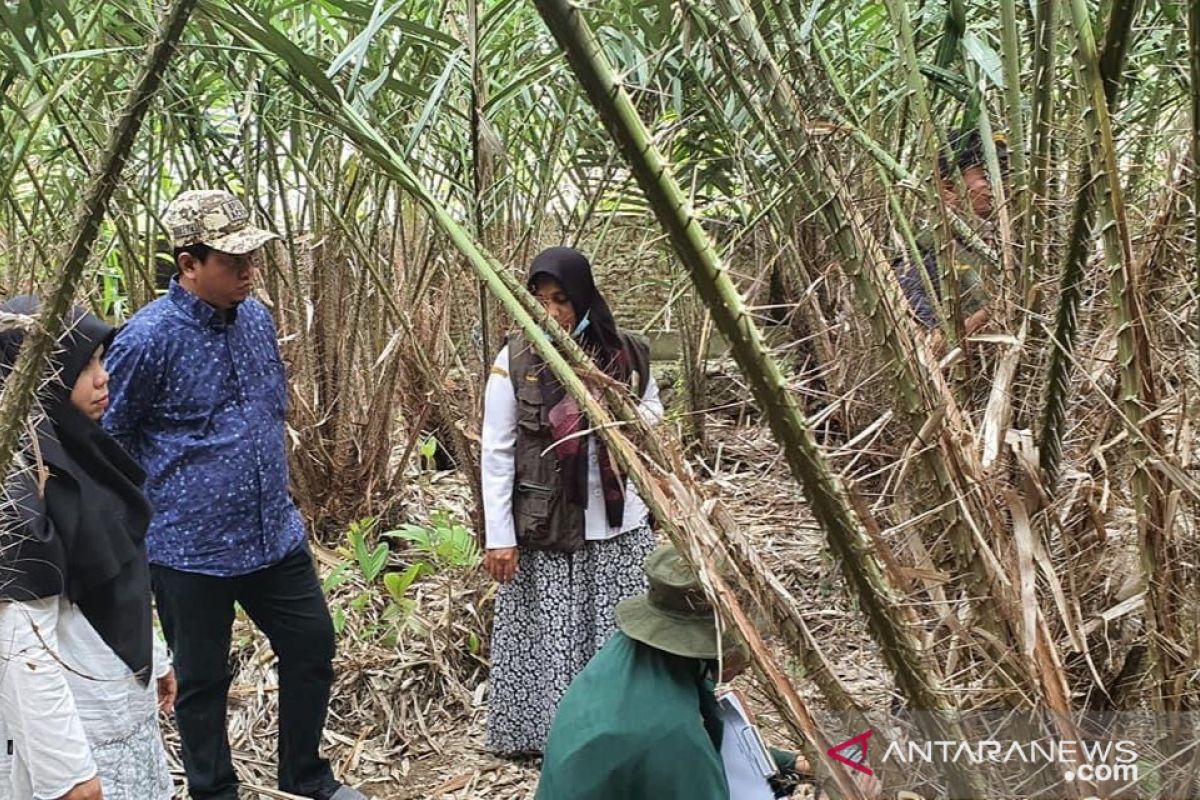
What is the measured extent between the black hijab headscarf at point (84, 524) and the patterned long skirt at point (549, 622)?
0.83 m

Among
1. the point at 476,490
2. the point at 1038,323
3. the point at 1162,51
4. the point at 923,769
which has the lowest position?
the point at 923,769

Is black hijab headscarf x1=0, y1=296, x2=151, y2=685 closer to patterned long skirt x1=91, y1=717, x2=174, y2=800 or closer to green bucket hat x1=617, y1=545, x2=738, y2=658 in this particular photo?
patterned long skirt x1=91, y1=717, x2=174, y2=800

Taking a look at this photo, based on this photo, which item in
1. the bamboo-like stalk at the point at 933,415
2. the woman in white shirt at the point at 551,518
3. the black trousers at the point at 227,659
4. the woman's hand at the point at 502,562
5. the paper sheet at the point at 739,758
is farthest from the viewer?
the woman's hand at the point at 502,562

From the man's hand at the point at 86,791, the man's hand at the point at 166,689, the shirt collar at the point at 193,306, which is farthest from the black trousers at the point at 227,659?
the man's hand at the point at 86,791

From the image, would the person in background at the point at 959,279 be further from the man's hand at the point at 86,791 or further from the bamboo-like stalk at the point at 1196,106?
the man's hand at the point at 86,791

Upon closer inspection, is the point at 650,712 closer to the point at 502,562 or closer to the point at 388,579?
the point at 502,562

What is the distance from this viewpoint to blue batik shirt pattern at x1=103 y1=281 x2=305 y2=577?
1797 mm

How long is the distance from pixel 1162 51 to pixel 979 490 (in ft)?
2.55

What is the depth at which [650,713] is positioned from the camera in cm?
126

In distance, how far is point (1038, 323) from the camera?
99 centimetres

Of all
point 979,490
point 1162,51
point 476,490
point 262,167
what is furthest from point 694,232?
point 262,167

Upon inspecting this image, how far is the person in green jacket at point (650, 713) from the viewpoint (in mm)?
1242

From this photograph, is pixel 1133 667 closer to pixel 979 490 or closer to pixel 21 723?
pixel 979 490

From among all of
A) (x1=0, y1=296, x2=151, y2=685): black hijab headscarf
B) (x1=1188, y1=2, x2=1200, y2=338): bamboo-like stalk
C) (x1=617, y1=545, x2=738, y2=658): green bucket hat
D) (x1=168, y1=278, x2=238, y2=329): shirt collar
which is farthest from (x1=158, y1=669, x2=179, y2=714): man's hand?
(x1=1188, y1=2, x2=1200, y2=338): bamboo-like stalk
